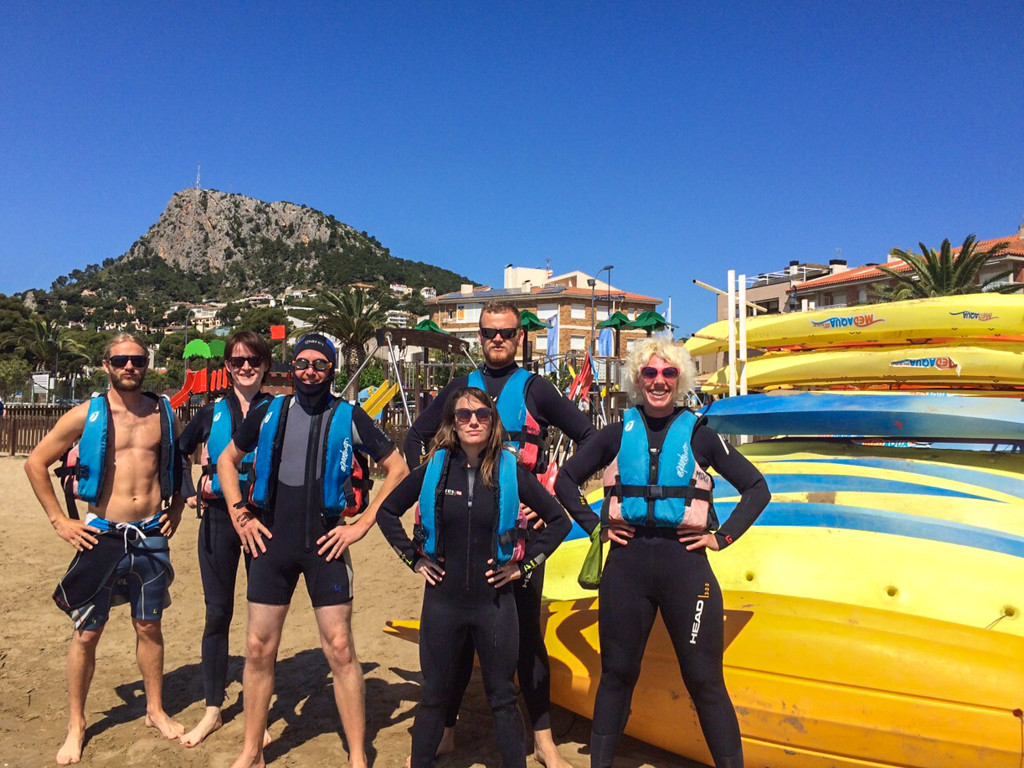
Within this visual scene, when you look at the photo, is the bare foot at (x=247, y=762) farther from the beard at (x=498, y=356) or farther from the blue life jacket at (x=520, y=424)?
the beard at (x=498, y=356)

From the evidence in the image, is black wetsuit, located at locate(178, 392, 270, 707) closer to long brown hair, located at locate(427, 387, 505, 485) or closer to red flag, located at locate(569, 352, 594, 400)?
long brown hair, located at locate(427, 387, 505, 485)

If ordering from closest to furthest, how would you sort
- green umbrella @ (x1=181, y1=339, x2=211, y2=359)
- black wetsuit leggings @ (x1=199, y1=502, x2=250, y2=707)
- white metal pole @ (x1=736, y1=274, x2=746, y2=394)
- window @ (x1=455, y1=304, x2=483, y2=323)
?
black wetsuit leggings @ (x1=199, y1=502, x2=250, y2=707), white metal pole @ (x1=736, y1=274, x2=746, y2=394), green umbrella @ (x1=181, y1=339, x2=211, y2=359), window @ (x1=455, y1=304, x2=483, y2=323)

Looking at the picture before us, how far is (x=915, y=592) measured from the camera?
3.82 meters

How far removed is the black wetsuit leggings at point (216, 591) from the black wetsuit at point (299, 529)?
660 millimetres

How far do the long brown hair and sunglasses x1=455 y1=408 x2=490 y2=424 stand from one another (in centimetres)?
3

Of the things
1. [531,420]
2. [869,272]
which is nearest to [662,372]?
[531,420]

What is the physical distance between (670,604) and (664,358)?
93cm

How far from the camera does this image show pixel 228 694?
4.34 metres

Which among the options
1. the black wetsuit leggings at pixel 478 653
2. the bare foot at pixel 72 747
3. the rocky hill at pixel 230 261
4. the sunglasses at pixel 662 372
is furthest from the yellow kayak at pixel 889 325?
the rocky hill at pixel 230 261

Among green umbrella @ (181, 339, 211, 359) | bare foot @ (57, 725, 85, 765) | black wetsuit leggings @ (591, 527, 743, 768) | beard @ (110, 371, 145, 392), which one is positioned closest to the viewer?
black wetsuit leggings @ (591, 527, 743, 768)

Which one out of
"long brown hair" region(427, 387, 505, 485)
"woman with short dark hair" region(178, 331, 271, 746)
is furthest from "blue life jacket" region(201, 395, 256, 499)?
"long brown hair" region(427, 387, 505, 485)

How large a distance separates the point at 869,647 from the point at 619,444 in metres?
1.38

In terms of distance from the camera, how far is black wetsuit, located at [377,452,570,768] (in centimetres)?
282

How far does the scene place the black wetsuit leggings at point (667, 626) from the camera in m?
2.80
